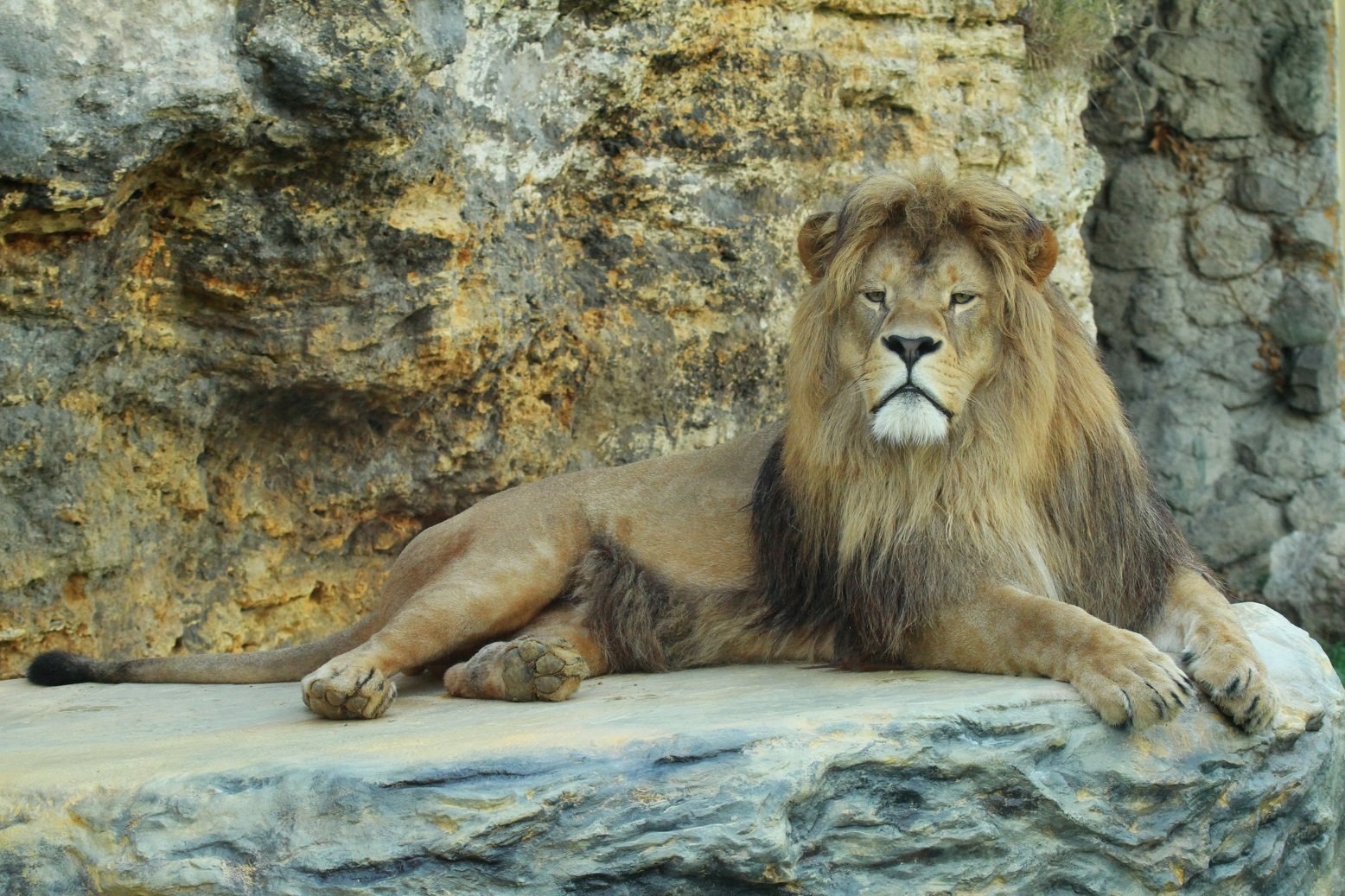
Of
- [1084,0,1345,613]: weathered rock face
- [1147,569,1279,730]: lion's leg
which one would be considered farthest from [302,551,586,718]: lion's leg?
[1084,0,1345,613]: weathered rock face

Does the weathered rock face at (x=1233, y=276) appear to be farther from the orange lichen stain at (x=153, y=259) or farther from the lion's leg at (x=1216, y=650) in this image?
the orange lichen stain at (x=153, y=259)

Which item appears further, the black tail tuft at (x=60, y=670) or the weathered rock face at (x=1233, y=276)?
the weathered rock face at (x=1233, y=276)

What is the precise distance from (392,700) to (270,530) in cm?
179

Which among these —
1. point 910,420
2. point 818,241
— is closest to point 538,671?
point 910,420

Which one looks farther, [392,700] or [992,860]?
[392,700]

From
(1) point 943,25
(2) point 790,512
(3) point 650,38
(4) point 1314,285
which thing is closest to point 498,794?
(2) point 790,512

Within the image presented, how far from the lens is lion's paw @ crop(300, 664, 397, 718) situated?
381 centimetres

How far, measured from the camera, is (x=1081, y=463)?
13.9 feet

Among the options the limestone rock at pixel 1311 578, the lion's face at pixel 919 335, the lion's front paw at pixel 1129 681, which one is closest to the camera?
the lion's front paw at pixel 1129 681

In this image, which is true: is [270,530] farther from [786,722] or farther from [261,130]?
[786,722]

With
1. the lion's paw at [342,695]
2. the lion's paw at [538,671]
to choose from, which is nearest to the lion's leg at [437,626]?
the lion's paw at [342,695]

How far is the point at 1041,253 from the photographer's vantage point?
Result: 4180mm

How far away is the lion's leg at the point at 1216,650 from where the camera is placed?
3.62 metres

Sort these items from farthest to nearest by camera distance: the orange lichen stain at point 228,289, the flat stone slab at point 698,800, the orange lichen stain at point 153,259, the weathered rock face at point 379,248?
the orange lichen stain at point 228,289
the orange lichen stain at point 153,259
the weathered rock face at point 379,248
the flat stone slab at point 698,800
